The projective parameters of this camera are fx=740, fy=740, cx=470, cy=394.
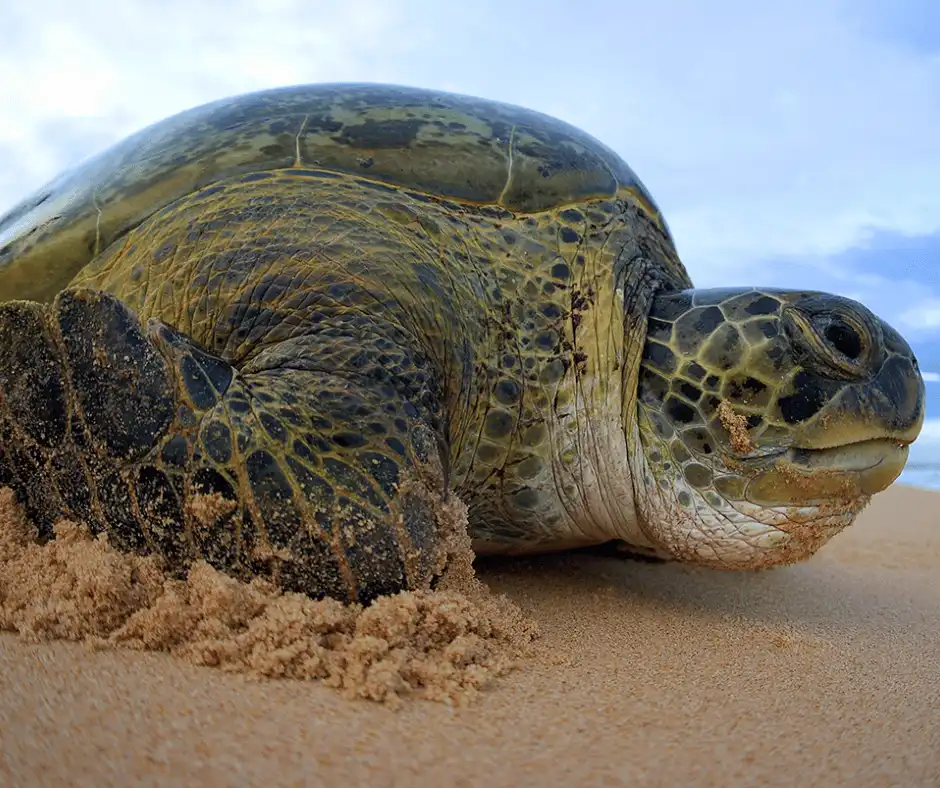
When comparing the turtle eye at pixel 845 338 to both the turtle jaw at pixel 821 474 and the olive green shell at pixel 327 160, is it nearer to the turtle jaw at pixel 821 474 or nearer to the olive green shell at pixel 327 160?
the turtle jaw at pixel 821 474

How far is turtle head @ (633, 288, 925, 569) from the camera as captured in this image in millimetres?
1754

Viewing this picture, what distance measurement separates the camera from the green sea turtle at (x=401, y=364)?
1.28 m

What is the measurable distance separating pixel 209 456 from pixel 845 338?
1.48 meters

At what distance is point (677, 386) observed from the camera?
1.84 meters

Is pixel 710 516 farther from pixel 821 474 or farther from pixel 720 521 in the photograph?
pixel 821 474

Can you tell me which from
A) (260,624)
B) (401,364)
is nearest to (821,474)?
(401,364)

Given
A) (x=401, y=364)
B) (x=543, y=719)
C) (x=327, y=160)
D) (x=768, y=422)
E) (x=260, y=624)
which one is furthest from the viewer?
(x=327, y=160)

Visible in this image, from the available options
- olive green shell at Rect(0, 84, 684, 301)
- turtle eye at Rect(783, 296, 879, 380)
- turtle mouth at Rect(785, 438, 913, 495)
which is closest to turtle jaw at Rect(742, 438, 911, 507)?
turtle mouth at Rect(785, 438, 913, 495)

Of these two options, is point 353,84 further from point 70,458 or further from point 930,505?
point 930,505

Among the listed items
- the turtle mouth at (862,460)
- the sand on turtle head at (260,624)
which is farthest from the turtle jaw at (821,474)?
the sand on turtle head at (260,624)

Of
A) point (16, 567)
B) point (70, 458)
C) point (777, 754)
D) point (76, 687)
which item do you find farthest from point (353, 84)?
point (777, 754)

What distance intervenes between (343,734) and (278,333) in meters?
0.99

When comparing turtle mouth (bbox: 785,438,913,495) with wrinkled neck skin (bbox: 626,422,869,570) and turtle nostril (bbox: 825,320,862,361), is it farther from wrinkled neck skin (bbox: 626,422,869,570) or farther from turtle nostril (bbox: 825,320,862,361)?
turtle nostril (bbox: 825,320,862,361)

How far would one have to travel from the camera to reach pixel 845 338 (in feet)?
5.92
